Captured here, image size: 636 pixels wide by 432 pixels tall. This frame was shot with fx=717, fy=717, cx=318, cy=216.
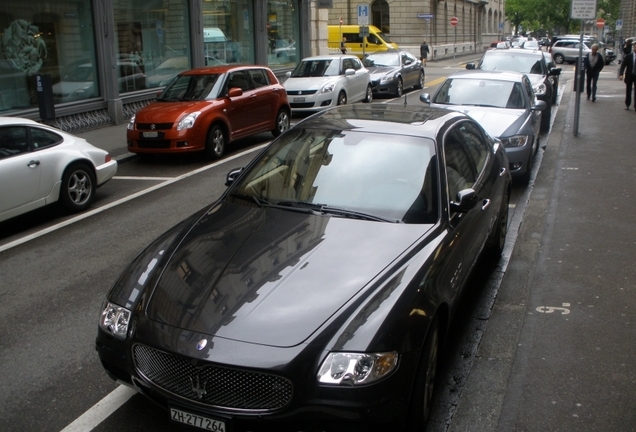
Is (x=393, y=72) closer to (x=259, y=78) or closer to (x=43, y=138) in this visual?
(x=259, y=78)

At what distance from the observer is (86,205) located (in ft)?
31.5

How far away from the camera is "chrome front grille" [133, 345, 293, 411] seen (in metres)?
3.34

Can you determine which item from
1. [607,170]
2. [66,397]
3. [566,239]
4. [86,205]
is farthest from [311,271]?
[607,170]

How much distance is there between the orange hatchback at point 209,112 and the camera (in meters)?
12.7

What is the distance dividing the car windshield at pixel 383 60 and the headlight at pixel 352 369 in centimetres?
2314

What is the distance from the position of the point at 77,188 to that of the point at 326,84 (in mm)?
10891

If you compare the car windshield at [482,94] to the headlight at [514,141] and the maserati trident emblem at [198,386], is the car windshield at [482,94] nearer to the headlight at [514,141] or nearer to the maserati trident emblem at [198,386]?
the headlight at [514,141]

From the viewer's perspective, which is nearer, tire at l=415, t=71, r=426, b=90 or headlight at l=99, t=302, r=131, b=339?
headlight at l=99, t=302, r=131, b=339

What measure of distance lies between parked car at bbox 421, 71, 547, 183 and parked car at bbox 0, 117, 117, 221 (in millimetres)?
5637

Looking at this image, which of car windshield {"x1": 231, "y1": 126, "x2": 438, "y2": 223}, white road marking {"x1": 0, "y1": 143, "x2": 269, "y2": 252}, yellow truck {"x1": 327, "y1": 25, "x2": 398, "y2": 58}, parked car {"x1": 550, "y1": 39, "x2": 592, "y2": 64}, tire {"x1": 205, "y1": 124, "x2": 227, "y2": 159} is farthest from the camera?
parked car {"x1": 550, "y1": 39, "x2": 592, "y2": 64}

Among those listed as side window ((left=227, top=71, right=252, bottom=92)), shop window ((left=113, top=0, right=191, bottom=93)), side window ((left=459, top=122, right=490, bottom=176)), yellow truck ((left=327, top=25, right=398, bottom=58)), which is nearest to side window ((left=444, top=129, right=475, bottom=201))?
side window ((left=459, top=122, right=490, bottom=176))

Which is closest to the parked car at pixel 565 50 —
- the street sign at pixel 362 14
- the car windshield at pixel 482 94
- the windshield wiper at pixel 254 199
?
the street sign at pixel 362 14

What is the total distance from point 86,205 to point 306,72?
1211cm

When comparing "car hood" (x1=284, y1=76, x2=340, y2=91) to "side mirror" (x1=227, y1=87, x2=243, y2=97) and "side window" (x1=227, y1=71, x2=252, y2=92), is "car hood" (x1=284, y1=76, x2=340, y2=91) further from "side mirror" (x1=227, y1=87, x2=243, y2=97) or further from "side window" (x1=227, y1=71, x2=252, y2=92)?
"side mirror" (x1=227, y1=87, x2=243, y2=97)
